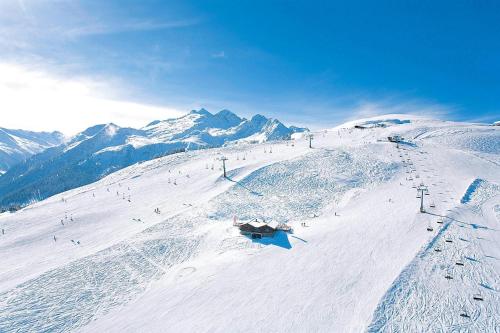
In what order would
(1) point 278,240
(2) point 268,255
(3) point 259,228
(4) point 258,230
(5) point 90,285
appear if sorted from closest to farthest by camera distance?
1. (5) point 90,285
2. (2) point 268,255
3. (1) point 278,240
4. (3) point 259,228
5. (4) point 258,230

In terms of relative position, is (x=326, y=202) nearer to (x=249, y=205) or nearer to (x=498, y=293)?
(x=249, y=205)

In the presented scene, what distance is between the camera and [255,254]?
3306 cm

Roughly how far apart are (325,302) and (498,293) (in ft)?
43.3

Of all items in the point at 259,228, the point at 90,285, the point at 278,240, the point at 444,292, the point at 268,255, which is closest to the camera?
the point at 444,292

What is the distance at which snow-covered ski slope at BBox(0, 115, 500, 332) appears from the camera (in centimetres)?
2327

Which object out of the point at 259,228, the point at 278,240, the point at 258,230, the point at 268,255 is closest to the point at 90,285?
the point at 268,255

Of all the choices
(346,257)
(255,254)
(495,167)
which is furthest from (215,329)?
(495,167)

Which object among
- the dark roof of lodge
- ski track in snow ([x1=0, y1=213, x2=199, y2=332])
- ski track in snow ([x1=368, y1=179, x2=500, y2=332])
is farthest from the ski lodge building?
ski track in snow ([x1=368, y1=179, x2=500, y2=332])

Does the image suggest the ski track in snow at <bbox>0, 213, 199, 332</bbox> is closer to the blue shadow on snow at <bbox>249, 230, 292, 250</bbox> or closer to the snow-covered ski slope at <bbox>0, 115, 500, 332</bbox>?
the snow-covered ski slope at <bbox>0, 115, 500, 332</bbox>

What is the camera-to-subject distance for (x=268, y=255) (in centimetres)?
3259

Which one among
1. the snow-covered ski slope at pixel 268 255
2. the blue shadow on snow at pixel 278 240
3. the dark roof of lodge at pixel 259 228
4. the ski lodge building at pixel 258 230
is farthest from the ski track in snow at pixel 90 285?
the blue shadow on snow at pixel 278 240

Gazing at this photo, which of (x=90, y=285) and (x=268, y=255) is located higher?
(x=268, y=255)

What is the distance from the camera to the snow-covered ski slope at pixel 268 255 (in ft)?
76.3

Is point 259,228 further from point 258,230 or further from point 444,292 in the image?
point 444,292
